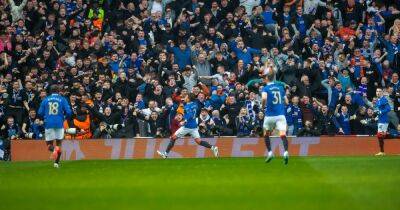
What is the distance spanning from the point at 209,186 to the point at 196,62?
1537 centimetres

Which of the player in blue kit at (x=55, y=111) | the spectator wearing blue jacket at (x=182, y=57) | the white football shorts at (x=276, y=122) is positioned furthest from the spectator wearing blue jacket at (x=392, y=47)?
the player in blue kit at (x=55, y=111)

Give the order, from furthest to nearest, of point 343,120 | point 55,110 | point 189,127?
point 343,120 → point 189,127 → point 55,110

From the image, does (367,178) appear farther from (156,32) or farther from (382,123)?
(156,32)

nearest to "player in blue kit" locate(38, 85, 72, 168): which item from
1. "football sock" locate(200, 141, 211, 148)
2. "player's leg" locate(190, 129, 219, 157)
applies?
"player's leg" locate(190, 129, 219, 157)

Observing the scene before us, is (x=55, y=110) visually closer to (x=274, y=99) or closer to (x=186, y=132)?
(x=186, y=132)

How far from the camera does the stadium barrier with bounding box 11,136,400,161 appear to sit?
29.1 metres

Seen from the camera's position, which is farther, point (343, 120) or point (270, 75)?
point (343, 120)

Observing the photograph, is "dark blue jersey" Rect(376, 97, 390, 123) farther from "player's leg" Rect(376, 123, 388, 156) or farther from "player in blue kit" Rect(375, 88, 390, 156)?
"player's leg" Rect(376, 123, 388, 156)

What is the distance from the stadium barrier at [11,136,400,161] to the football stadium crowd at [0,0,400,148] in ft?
2.00

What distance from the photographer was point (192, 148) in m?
29.8

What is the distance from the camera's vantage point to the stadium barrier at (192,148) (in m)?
29.1

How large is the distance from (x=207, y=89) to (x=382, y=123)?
633 cm

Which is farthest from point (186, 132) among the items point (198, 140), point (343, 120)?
point (343, 120)

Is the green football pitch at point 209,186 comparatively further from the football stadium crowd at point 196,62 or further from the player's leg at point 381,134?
the football stadium crowd at point 196,62
